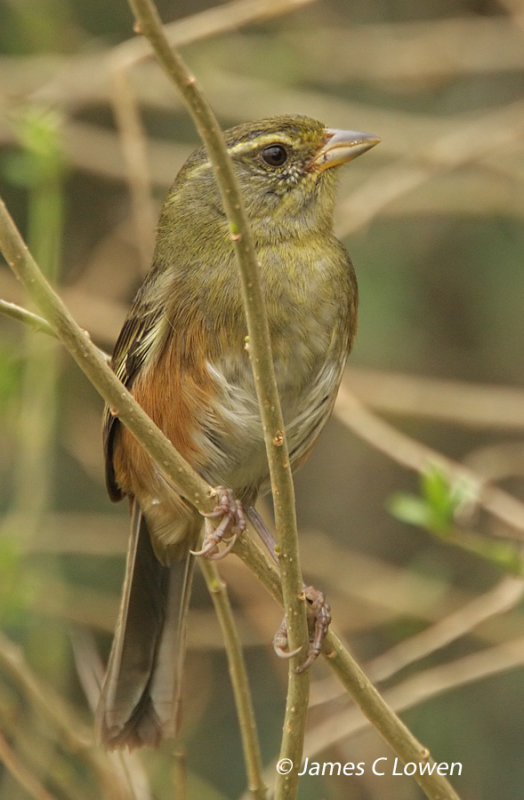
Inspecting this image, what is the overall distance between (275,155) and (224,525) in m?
1.33

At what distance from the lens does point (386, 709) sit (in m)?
Answer: 2.60

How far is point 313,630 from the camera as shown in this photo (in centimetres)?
289

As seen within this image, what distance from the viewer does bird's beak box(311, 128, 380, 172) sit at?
11.9ft

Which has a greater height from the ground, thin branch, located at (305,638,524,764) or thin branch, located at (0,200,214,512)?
thin branch, located at (0,200,214,512)

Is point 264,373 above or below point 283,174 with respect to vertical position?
below

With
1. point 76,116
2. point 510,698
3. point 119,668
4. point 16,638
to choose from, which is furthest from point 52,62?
point 510,698

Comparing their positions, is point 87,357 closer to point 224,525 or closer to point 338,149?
point 224,525

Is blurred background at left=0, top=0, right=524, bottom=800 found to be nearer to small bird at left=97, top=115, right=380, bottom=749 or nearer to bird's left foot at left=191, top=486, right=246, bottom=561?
small bird at left=97, top=115, right=380, bottom=749

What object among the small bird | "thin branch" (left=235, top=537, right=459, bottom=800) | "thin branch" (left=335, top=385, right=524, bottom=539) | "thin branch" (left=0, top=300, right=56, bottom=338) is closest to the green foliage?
the small bird

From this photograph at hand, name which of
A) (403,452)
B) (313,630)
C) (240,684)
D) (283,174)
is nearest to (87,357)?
(313,630)

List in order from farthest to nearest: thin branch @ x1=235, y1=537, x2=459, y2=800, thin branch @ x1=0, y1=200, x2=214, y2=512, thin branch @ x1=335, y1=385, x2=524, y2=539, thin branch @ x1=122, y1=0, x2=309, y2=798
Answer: thin branch @ x1=335, y1=385, x2=524, y2=539, thin branch @ x1=235, y1=537, x2=459, y2=800, thin branch @ x1=0, y1=200, x2=214, y2=512, thin branch @ x1=122, y1=0, x2=309, y2=798

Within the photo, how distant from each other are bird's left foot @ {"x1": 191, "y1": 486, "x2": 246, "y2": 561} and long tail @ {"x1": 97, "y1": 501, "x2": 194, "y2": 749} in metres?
0.74

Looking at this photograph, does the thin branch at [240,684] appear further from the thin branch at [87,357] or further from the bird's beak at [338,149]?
the bird's beak at [338,149]

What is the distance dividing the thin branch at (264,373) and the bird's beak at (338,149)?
154cm
